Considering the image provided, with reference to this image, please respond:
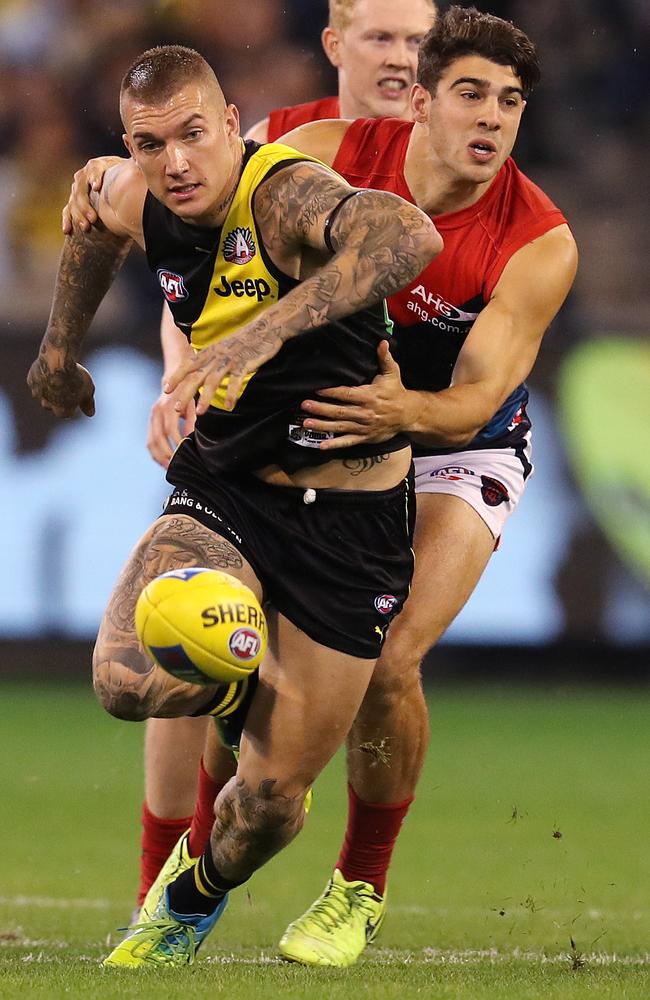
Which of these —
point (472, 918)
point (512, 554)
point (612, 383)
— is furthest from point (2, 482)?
point (472, 918)

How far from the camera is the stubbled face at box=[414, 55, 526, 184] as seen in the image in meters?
5.22

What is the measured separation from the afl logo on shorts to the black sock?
1542mm

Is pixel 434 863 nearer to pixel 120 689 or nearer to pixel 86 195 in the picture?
pixel 120 689

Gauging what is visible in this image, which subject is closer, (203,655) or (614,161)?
(203,655)

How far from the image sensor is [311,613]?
473 centimetres

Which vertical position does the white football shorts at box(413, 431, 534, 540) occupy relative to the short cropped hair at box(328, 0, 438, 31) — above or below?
below

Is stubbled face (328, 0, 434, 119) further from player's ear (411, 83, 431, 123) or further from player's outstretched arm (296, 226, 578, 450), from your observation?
player's outstretched arm (296, 226, 578, 450)

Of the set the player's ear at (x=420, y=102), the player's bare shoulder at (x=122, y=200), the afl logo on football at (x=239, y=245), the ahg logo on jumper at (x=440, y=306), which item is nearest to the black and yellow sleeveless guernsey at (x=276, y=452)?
the afl logo on football at (x=239, y=245)

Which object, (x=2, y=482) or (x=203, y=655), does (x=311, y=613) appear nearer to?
(x=203, y=655)

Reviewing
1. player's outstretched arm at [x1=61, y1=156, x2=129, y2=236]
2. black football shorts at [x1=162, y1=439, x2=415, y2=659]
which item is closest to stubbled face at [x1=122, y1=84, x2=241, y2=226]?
player's outstretched arm at [x1=61, y1=156, x2=129, y2=236]

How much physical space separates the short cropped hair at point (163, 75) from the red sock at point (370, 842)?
7.53 ft

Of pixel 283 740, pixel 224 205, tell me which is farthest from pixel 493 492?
pixel 224 205

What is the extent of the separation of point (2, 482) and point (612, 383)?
426 cm

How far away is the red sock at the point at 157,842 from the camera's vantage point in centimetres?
553
